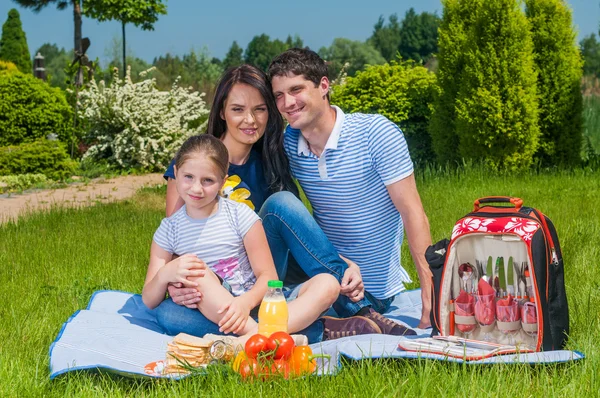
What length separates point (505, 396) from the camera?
2381 mm

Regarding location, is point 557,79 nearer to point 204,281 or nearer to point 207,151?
point 207,151

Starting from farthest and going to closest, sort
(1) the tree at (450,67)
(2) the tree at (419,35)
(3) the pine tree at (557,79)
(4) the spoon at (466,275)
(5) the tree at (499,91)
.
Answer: (2) the tree at (419,35), (3) the pine tree at (557,79), (1) the tree at (450,67), (5) the tree at (499,91), (4) the spoon at (466,275)

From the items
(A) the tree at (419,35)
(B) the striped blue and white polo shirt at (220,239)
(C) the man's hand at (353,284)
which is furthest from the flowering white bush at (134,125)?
(A) the tree at (419,35)

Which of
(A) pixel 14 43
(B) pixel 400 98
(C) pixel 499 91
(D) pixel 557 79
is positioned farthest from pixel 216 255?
(A) pixel 14 43

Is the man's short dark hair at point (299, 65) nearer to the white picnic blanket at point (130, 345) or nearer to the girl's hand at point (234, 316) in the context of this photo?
the girl's hand at point (234, 316)

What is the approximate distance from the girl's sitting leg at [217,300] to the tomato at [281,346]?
1.46ft

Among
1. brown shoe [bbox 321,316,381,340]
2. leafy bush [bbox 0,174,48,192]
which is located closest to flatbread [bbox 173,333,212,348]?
brown shoe [bbox 321,316,381,340]

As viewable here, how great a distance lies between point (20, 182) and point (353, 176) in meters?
7.74

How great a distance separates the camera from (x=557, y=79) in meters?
9.69

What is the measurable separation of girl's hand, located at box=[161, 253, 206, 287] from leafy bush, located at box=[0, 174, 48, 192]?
7.35 m

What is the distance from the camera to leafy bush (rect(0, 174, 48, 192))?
32.6 ft

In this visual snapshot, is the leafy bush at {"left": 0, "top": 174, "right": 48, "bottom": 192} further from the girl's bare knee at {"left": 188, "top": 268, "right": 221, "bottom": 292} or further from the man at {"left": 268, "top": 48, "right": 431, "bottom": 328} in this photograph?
the girl's bare knee at {"left": 188, "top": 268, "right": 221, "bottom": 292}

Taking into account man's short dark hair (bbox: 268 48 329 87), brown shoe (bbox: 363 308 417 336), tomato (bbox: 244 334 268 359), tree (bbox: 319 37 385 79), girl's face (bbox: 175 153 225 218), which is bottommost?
brown shoe (bbox: 363 308 417 336)

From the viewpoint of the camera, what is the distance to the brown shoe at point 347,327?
11.1 ft
